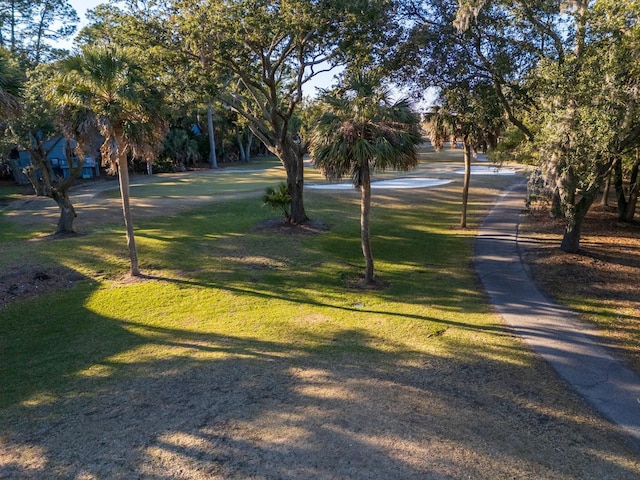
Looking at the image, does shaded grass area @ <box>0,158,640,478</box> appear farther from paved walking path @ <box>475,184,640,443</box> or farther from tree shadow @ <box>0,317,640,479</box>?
paved walking path @ <box>475,184,640,443</box>

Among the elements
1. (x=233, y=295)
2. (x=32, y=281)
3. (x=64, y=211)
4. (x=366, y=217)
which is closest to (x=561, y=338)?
(x=366, y=217)

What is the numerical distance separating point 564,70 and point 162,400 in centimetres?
1197

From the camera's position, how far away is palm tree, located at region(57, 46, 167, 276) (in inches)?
479

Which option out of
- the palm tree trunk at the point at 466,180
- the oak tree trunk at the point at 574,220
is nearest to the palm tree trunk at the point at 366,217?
the oak tree trunk at the point at 574,220

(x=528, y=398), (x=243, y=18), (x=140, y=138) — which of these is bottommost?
(x=528, y=398)

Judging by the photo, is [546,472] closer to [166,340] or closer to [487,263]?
[166,340]

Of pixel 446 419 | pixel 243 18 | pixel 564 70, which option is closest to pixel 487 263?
pixel 564 70

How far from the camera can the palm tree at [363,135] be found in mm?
11570

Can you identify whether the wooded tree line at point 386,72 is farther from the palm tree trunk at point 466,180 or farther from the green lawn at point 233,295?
the green lawn at point 233,295

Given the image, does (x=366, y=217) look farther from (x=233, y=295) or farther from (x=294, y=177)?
(x=294, y=177)

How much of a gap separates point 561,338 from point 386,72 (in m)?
10.9

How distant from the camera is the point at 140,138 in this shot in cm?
1295

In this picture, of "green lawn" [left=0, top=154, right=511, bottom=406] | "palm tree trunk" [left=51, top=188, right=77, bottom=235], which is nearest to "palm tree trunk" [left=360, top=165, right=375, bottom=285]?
"green lawn" [left=0, top=154, right=511, bottom=406]

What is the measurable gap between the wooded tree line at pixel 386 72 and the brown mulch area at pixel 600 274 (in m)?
1.29
